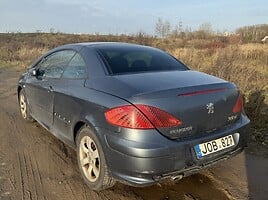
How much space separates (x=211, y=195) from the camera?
3186 millimetres

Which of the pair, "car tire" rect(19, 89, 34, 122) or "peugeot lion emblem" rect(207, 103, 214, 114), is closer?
"peugeot lion emblem" rect(207, 103, 214, 114)

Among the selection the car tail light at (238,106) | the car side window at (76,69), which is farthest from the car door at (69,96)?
the car tail light at (238,106)

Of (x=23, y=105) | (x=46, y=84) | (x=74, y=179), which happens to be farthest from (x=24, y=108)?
(x=74, y=179)

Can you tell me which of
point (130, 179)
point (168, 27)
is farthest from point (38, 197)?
point (168, 27)

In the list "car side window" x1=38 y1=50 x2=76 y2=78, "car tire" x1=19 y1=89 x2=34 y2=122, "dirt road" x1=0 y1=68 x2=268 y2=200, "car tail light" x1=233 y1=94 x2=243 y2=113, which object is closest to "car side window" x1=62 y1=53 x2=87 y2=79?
"car side window" x1=38 y1=50 x2=76 y2=78

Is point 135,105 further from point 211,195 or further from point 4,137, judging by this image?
point 4,137

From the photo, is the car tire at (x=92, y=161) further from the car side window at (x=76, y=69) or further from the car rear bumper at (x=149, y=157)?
the car side window at (x=76, y=69)

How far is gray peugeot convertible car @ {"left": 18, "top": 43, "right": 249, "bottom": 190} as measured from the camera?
9.04 ft

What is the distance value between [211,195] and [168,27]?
38581 millimetres

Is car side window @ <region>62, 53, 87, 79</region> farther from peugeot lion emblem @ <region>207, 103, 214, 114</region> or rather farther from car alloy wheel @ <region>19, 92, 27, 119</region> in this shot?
car alloy wheel @ <region>19, 92, 27, 119</region>

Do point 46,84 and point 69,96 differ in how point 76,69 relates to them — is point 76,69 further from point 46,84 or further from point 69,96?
point 46,84

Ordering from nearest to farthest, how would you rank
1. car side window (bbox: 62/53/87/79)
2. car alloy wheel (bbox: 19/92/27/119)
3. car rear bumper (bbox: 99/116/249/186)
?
car rear bumper (bbox: 99/116/249/186)
car side window (bbox: 62/53/87/79)
car alloy wheel (bbox: 19/92/27/119)

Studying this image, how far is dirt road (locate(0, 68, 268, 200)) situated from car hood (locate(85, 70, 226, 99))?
107 cm

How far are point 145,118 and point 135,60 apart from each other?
1.21m
